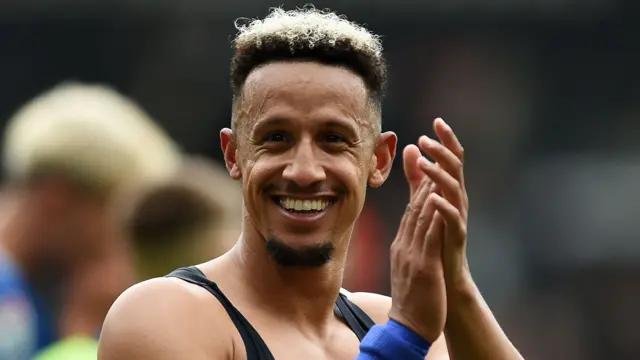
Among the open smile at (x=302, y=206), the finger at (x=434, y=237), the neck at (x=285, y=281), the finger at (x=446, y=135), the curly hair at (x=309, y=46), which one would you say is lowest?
the neck at (x=285, y=281)

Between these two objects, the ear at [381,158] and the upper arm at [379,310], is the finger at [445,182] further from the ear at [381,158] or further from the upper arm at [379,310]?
the upper arm at [379,310]

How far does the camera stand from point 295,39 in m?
3.34

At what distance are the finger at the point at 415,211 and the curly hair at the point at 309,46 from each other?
0.40m

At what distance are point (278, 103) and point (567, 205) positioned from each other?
8.55 m

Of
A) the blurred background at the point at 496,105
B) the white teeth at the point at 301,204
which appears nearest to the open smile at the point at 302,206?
the white teeth at the point at 301,204

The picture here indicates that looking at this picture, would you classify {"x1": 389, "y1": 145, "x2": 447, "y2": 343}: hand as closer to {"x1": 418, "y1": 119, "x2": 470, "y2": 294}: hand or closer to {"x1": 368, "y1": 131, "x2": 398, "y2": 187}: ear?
{"x1": 418, "y1": 119, "x2": 470, "y2": 294}: hand

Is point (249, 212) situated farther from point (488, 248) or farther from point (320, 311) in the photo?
point (488, 248)

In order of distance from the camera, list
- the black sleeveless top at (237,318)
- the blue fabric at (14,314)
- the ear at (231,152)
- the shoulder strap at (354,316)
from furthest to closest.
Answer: the blue fabric at (14,314), the shoulder strap at (354,316), the ear at (231,152), the black sleeveless top at (237,318)

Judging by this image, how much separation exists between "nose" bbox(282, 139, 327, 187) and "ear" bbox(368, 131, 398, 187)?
0.26 metres

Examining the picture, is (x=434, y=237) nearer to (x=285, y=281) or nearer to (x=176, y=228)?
(x=285, y=281)

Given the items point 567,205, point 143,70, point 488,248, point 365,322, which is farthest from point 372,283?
point 365,322

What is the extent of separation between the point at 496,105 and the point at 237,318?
871 cm

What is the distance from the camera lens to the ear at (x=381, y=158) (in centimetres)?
348

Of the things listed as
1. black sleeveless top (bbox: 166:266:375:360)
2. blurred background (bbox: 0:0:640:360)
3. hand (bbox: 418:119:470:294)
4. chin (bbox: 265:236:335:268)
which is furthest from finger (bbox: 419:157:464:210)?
blurred background (bbox: 0:0:640:360)
